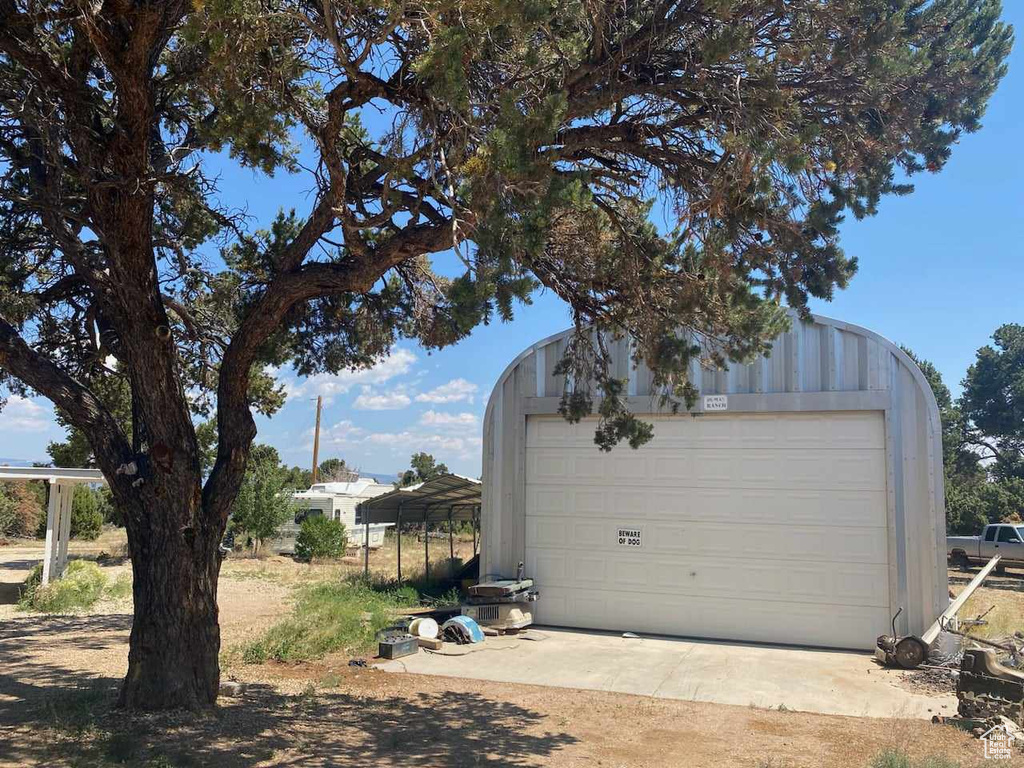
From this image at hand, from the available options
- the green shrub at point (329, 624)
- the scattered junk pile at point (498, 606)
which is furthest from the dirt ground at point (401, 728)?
the scattered junk pile at point (498, 606)

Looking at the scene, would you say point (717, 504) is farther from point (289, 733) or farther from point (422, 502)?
point (289, 733)

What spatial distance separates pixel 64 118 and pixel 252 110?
6.52 ft

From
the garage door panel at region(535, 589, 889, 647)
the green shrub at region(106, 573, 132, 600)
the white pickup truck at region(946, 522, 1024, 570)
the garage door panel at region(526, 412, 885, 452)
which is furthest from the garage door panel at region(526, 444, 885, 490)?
the white pickup truck at region(946, 522, 1024, 570)

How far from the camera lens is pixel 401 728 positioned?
728 cm

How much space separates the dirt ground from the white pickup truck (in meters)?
17.9

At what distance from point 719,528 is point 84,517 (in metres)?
26.3

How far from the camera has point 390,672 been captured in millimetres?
9906

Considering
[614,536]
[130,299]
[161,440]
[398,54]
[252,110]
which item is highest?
[398,54]

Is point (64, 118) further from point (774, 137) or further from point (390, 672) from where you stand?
point (390, 672)

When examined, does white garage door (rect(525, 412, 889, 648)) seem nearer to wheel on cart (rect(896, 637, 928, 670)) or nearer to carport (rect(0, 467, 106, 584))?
wheel on cart (rect(896, 637, 928, 670))

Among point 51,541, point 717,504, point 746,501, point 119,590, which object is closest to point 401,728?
point 717,504

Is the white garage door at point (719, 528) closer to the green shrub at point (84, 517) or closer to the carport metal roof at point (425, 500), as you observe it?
the carport metal roof at point (425, 500)

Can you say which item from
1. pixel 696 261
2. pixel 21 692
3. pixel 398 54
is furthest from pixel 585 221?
pixel 21 692

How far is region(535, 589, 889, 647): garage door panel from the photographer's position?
1186 centimetres
